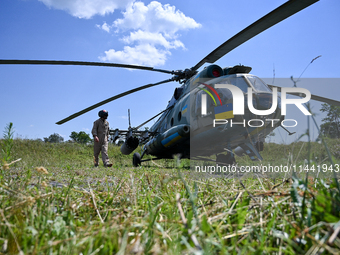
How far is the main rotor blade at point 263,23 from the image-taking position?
9.48 feet

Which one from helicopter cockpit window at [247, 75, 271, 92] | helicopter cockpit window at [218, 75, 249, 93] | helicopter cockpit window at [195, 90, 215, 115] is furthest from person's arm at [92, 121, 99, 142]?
helicopter cockpit window at [247, 75, 271, 92]

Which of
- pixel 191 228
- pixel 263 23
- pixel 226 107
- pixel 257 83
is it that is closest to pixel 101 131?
pixel 226 107

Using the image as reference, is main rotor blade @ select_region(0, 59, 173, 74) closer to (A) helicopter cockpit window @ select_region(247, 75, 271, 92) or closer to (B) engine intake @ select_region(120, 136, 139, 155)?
(A) helicopter cockpit window @ select_region(247, 75, 271, 92)

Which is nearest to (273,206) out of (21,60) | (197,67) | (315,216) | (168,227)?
(315,216)

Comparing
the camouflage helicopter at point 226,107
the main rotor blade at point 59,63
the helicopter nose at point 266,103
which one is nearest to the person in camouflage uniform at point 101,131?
the camouflage helicopter at point 226,107

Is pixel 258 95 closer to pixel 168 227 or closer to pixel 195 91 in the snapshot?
pixel 195 91

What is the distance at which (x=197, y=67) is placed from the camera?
6.55 meters

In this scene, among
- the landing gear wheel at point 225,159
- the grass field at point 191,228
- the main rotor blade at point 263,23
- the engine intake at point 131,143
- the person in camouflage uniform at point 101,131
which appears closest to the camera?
the grass field at point 191,228

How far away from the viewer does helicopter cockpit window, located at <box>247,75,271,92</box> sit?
4.79 metres

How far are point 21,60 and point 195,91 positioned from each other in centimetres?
360

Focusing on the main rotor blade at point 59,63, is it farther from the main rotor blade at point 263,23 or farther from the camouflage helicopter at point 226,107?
the main rotor blade at point 263,23

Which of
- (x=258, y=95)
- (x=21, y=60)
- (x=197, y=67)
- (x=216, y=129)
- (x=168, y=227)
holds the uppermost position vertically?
(x=197, y=67)

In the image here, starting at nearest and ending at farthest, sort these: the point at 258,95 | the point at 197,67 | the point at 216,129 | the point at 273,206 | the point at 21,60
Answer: the point at 273,206
the point at 21,60
the point at 258,95
the point at 216,129
the point at 197,67

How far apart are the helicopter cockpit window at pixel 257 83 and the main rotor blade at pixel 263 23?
81 cm
